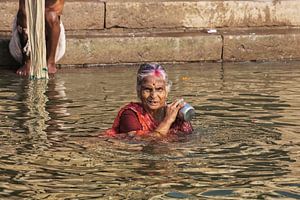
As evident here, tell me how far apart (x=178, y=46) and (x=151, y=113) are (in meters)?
5.47

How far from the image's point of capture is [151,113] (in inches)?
303

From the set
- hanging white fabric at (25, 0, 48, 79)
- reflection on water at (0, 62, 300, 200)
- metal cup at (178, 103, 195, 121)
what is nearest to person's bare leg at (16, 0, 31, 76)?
hanging white fabric at (25, 0, 48, 79)

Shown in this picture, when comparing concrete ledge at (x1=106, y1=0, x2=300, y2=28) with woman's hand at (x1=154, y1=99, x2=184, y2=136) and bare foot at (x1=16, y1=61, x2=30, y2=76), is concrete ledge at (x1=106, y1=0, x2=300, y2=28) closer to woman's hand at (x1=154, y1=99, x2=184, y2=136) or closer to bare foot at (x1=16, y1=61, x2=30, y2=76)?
bare foot at (x1=16, y1=61, x2=30, y2=76)

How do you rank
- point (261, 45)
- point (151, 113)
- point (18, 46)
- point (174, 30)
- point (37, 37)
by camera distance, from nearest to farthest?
point (151, 113), point (37, 37), point (18, 46), point (174, 30), point (261, 45)

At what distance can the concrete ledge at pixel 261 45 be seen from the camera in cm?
1345

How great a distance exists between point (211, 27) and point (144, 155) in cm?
692

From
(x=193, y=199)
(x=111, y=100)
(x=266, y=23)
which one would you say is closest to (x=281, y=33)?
(x=266, y=23)

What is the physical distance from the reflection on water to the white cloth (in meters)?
0.60

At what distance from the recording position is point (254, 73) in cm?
1231

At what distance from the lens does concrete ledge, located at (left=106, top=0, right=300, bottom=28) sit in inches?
514

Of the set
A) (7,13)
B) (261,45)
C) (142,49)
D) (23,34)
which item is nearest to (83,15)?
(142,49)

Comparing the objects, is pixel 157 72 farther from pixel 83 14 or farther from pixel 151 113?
pixel 83 14

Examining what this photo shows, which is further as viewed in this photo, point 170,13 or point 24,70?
point 170,13

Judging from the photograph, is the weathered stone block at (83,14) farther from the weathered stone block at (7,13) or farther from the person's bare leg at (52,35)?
the person's bare leg at (52,35)
